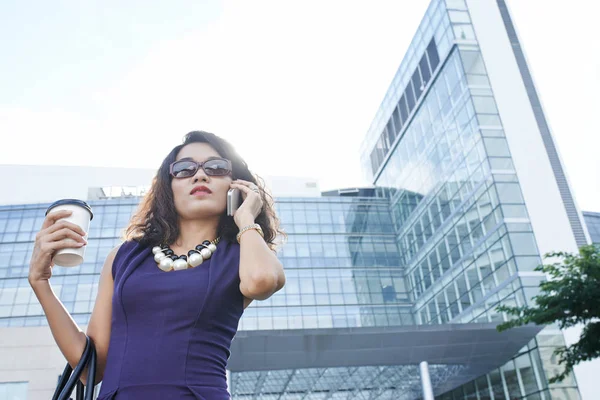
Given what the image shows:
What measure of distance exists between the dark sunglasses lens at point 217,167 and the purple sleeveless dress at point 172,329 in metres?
0.29

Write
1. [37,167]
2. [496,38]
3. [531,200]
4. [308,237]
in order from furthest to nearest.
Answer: [37,167] < [308,237] < [496,38] < [531,200]

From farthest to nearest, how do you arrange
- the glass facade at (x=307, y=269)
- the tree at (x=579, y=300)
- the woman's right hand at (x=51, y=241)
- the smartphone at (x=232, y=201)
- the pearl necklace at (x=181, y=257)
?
the glass facade at (x=307, y=269)
the tree at (x=579, y=300)
the smartphone at (x=232, y=201)
the pearl necklace at (x=181, y=257)
the woman's right hand at (x=51, y=241)

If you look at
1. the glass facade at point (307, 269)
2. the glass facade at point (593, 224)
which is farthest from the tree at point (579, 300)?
the glass facade at point (593, 224)

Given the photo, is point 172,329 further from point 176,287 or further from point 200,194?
point 200,194

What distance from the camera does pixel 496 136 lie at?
84.7 ft

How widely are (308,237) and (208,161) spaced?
117 feet

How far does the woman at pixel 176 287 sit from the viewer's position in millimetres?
1361

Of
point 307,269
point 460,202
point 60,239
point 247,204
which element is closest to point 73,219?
point 60,239

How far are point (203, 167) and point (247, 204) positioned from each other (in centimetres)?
21


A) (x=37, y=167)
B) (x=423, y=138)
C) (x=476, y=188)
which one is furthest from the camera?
(x=37, y=167)

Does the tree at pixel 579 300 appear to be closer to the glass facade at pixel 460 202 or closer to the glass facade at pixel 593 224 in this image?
the glass facade at pixel 460 202

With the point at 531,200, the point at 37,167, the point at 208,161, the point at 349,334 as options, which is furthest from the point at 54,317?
the point at 37,167

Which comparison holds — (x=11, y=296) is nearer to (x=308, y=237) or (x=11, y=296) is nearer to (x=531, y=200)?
(x=308, y=237)

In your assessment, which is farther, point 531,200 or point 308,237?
point 308,237
